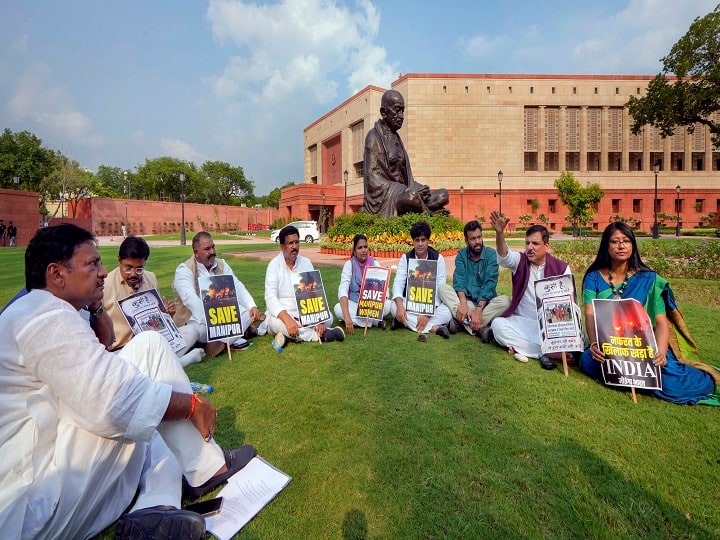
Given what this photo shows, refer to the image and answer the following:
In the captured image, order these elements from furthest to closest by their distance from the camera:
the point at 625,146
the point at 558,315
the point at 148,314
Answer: the point at 625,146 < the point at 558,315 < the point at 148,314

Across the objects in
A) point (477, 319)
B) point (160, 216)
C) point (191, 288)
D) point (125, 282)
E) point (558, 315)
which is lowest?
point (477, 319)

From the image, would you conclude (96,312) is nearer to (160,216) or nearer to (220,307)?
(220,307)

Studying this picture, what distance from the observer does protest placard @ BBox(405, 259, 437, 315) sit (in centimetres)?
504

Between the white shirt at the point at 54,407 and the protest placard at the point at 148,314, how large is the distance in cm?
196

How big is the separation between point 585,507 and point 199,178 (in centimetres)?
6637

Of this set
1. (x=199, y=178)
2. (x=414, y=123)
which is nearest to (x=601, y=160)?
(x=414, y=123)

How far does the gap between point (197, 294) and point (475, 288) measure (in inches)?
129

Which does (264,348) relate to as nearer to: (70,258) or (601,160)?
(70,258)

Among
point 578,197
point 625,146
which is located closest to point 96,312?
point 578,197

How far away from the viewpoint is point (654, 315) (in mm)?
3297

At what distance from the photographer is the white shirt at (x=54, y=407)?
1.46 meters

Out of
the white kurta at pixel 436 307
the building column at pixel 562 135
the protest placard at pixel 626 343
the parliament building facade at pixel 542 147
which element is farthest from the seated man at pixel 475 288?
the building column at pixel 562 135

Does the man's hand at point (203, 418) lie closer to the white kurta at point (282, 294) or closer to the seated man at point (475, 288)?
the white kurta at point (282, 294)

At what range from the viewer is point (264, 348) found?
4.68 m
